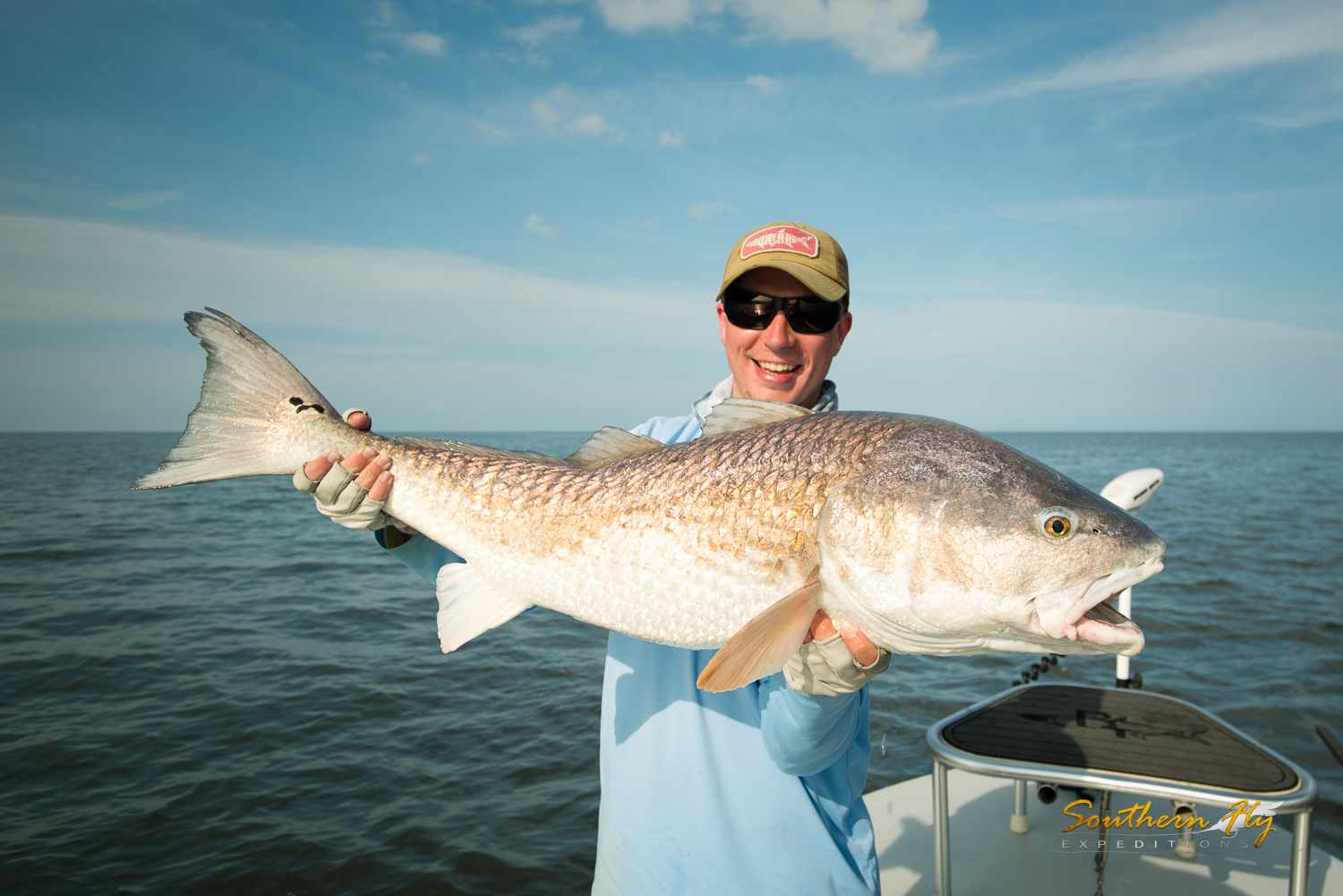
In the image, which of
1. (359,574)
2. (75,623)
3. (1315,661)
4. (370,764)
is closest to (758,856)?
(370,764)

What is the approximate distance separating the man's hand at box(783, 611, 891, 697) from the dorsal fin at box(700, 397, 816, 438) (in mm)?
679

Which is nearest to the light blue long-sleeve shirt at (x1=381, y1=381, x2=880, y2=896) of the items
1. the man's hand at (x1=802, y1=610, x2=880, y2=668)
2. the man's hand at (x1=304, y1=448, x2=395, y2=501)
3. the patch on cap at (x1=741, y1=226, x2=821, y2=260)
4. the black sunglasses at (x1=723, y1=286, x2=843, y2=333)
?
the man's hand at (x1=802, y1=610, x2=880, y2=668)

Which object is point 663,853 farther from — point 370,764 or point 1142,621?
point 1142,621

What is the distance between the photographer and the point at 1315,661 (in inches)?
390

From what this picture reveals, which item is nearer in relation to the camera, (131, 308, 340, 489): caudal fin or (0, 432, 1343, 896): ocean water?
(131, 308, 340, 489): caudal fin

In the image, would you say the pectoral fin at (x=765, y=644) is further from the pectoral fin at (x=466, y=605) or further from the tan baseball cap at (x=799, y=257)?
the tan baseball cap at (x=799, y=257)

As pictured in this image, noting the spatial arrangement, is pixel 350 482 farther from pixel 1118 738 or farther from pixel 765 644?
pixel 1118 738

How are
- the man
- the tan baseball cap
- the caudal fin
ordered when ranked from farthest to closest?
the tan baseball cap, the caudal fin, the man

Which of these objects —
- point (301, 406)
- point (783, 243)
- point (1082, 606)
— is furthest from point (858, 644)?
point (301, 406)

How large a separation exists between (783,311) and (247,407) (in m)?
2.28

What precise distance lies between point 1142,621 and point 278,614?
14.9 metres

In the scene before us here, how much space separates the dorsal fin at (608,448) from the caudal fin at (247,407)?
1041 millimetres

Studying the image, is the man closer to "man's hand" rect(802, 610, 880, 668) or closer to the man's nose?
"man's hand" rect(802, 610, 880, 668)

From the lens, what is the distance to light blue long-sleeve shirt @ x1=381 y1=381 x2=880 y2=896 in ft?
7.76
